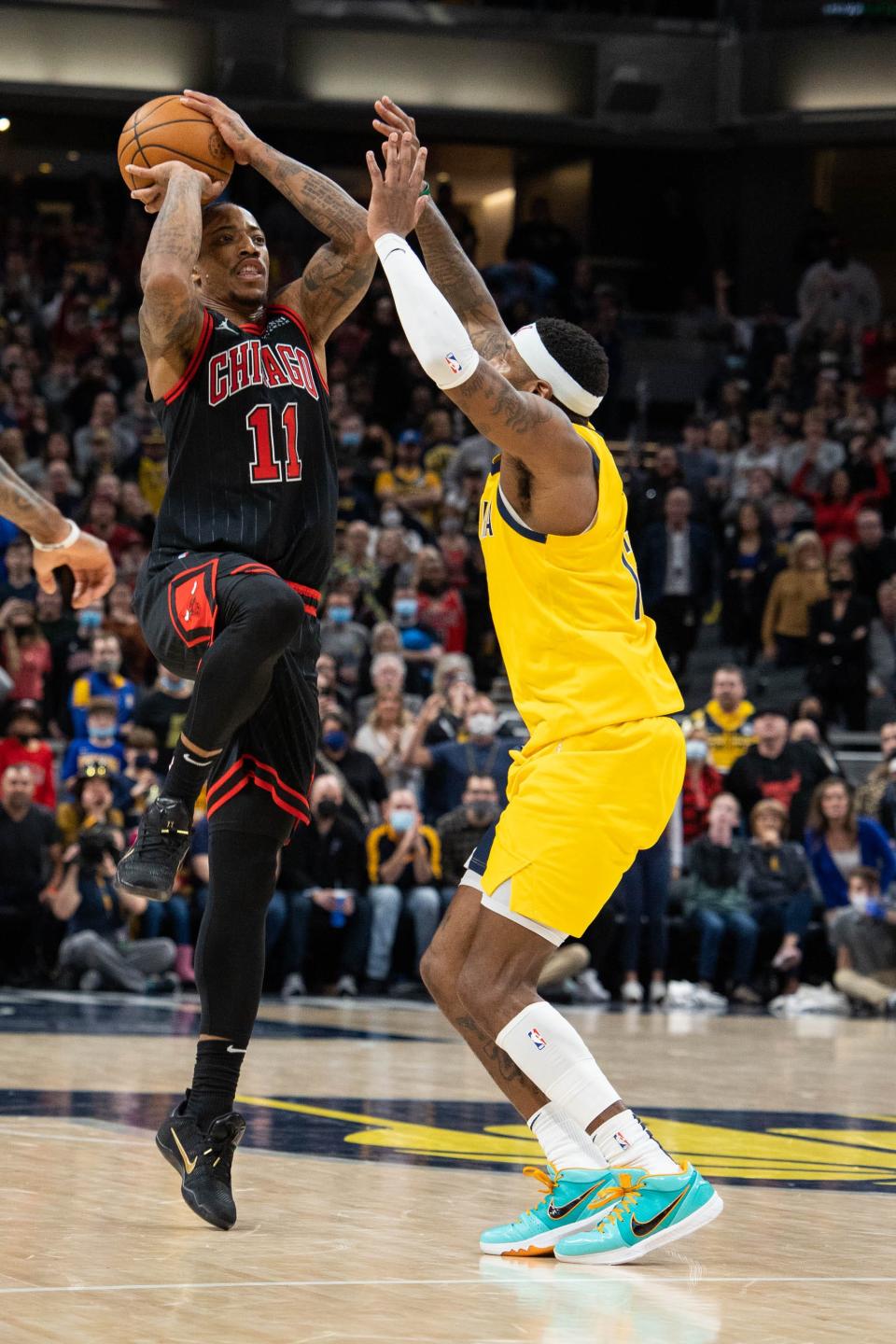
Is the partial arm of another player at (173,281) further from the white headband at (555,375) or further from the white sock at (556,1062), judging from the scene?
the white sock at (556,1062)

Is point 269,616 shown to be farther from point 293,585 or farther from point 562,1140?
point 562,1140

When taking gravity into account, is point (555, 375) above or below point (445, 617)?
above

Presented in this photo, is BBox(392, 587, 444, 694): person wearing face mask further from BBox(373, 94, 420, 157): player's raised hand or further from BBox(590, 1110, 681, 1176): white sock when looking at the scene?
BBox(590, 1110, 681, 1176): white sock

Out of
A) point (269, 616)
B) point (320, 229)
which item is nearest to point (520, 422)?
point (269, 616)

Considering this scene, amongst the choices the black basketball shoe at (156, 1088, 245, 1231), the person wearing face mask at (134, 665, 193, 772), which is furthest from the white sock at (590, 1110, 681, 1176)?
the person wearing face mask at (134, 665, 193, 772)

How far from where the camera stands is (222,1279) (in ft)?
12.8

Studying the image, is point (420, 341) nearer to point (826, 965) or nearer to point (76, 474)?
point (826, 965)

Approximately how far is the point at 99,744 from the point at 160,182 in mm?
8862

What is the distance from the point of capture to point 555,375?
4.73m

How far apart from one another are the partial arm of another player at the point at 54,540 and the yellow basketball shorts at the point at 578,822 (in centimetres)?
135

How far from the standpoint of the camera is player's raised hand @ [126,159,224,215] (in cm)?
511

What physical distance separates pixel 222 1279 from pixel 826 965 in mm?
10929

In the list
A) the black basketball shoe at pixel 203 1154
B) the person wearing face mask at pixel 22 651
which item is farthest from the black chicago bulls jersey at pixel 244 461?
the person wearing face mask at pixel 22 651

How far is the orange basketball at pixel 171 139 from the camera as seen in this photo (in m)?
5.18
